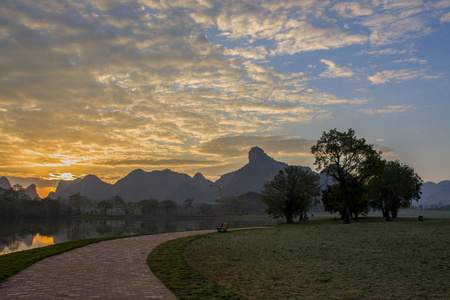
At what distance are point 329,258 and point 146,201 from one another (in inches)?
6027

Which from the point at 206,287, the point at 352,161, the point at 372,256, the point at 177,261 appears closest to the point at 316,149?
the point at 352,161

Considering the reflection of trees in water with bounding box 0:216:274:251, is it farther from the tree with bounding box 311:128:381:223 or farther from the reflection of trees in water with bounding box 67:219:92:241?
the tree with bounding box 311:128:381:223

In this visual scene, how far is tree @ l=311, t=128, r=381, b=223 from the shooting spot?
4569 cm

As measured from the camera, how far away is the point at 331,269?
43.7 ft

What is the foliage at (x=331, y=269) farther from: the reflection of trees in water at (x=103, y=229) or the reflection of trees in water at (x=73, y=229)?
the reflection of trees in water at (x=103, y=229)

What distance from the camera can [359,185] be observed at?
152 ft

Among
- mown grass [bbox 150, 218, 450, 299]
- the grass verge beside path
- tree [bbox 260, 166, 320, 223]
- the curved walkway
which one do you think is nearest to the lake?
tree [bbox 260, 166, 320, 223]

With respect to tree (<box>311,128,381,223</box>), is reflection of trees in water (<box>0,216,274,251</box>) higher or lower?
lower

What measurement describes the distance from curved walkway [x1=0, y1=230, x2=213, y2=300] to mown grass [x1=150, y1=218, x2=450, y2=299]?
759 millimetres

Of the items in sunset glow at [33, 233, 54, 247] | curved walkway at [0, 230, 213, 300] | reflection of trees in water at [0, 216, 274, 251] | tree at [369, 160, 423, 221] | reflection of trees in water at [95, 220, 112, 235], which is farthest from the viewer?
reflection of trees in water at [95, 220, 112, 235]

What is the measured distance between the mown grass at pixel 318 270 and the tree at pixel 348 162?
86.2 feet

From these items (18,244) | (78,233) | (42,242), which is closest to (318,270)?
(18,244)

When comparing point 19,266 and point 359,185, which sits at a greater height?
point 359,185

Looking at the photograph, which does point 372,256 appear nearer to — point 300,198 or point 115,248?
point 115,248
